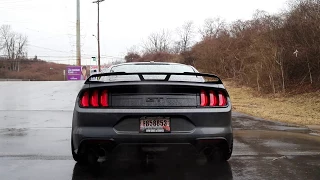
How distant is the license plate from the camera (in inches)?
153

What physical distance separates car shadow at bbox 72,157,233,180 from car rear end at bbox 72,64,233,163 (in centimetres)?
51

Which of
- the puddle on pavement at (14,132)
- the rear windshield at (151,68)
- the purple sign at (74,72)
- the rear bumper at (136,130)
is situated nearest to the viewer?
the rear bumper at (136,130)

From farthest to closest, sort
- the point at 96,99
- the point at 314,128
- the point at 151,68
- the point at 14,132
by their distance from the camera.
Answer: the point at 314,128 → the point at 14,132 → the point at 151,68 → the point at 96,99

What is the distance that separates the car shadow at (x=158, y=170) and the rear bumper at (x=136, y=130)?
64cm

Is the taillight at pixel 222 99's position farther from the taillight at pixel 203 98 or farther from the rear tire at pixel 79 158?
the rear tire at pixel 79 158

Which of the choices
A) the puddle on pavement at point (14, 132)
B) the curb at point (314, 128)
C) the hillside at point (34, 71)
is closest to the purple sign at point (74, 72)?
the hillside at point (34, 71)

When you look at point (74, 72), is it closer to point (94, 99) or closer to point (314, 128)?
point (314, 128)

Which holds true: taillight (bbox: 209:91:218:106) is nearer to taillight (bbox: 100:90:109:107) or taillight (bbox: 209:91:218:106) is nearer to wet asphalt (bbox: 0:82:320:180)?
wet asphalt (bbox: 0:82:320:180)

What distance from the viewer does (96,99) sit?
400 cm

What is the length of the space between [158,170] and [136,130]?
0.99m

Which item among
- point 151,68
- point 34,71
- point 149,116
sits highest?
point 34,71

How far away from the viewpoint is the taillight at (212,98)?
13.2 feet

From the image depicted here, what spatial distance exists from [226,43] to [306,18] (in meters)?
20.1

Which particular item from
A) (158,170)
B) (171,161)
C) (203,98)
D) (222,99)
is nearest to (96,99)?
(203,98)
